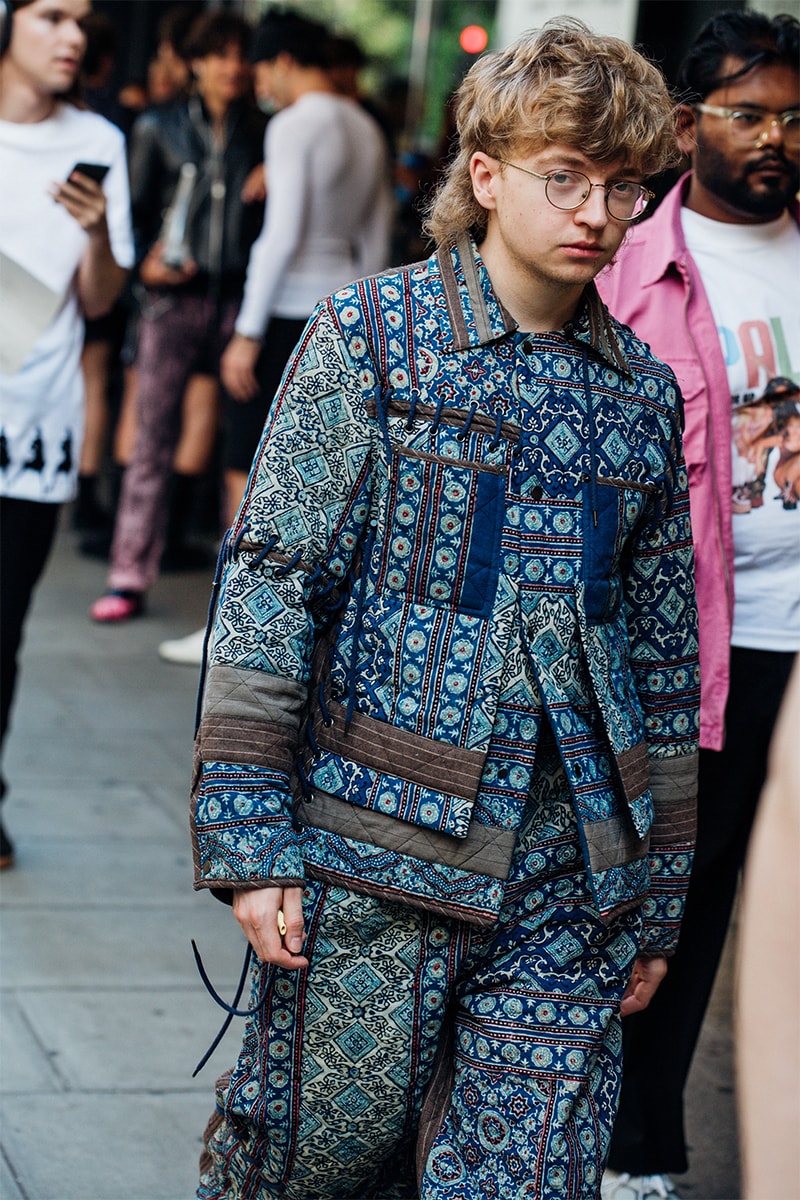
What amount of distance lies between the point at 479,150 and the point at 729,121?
98cm

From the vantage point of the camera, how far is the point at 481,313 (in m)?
2.53

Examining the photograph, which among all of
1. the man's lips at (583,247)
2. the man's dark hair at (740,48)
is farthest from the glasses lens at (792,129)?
the man's lips at (583,247)

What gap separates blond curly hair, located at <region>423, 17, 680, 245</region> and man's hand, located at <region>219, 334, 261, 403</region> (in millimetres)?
4333

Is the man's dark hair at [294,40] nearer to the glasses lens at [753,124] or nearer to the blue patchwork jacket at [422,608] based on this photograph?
the glasses lens at [753,124]

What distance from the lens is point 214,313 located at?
25.6ft

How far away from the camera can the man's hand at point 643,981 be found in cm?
281

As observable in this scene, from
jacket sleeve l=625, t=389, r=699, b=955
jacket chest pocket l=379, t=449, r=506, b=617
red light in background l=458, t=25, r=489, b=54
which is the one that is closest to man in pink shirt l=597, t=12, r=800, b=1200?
jacket sleeve l=625, t=389, r=699, b=955

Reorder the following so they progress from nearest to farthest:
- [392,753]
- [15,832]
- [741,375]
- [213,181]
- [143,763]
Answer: [392,753] < [741,375] < [15,832] < [143,763] < [213,181]

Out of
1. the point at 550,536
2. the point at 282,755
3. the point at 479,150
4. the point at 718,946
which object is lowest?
the point at 718,946

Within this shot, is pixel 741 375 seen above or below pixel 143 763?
above

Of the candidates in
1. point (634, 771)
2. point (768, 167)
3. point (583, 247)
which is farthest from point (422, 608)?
point (768, 167)

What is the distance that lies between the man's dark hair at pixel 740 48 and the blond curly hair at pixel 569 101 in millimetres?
873

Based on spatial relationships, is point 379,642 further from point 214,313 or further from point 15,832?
point 214,313

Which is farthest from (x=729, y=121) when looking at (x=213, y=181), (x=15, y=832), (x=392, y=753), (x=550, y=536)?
(x=213, y=181)
